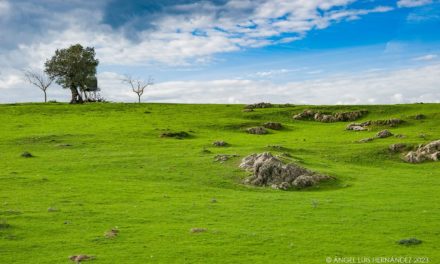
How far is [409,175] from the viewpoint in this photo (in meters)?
47.2

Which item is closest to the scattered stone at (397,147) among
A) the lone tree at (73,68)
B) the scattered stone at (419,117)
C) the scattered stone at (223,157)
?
the scattered stone at (223,157)

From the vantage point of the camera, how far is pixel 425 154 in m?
55.0

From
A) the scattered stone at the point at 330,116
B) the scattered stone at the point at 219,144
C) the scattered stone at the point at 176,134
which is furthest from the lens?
the scattered stone at the point at 330,116

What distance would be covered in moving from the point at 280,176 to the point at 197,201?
11.0 meters

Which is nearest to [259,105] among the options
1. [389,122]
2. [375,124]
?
[375,124]

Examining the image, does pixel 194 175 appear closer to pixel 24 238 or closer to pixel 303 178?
pixel 303 178

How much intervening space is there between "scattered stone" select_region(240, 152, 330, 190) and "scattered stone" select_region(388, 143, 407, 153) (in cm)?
1785

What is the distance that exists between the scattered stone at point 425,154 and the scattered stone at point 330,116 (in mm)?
37549

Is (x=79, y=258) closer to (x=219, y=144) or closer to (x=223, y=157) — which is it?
(x=223, y=157)

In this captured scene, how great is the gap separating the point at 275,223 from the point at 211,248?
641 centimetres

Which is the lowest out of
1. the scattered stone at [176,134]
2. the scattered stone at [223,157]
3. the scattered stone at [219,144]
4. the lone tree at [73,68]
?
the scattered stone at [223,157]

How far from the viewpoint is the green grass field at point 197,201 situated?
2347 centimetres

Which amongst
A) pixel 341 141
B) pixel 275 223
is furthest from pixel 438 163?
pixel 275 223

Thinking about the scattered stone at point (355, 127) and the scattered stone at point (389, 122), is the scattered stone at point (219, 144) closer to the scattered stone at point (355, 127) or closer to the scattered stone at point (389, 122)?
the scattered stone at point (355, 127)
